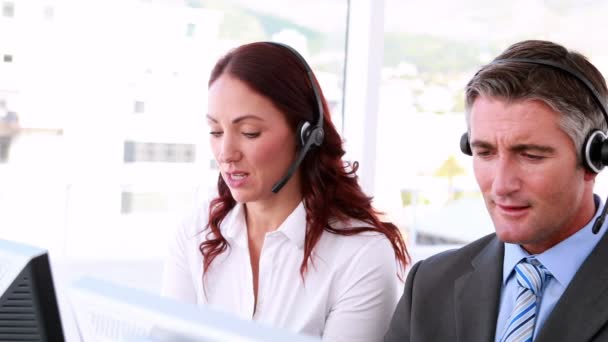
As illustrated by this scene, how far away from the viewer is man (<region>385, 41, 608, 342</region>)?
1.28 meters

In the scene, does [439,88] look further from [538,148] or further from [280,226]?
[538,148]

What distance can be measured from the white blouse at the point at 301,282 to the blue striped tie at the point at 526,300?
46cm

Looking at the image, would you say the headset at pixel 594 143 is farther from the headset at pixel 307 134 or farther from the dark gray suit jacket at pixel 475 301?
the headset at pixel 307 134

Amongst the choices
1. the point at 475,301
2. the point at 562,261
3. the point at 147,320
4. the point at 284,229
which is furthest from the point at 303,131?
the point at 147,320

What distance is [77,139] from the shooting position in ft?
9.35

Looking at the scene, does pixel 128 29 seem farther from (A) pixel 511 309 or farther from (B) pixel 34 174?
(A) pixel 511 309

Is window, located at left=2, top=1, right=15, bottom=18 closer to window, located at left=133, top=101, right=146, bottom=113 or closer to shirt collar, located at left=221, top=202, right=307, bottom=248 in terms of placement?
window, located at left=133, top=101, right=146, bottom=113

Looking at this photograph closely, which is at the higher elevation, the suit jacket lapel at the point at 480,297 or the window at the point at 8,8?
the window at the point at 8,8

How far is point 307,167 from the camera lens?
1.97 m

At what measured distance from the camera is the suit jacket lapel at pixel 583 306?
49.3 inches

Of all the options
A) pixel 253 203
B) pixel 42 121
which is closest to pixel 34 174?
pixel 42 121

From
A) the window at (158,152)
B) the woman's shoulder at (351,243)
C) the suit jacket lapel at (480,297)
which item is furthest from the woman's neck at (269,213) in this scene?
the window at (158,152)

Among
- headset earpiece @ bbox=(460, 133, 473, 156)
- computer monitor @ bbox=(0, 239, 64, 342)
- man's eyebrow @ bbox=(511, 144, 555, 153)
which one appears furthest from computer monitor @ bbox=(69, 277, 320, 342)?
headset earpiece @ bbox=(460, 133, 473, 156)

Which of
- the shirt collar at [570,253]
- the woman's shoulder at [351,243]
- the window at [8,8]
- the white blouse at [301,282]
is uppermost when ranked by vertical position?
the window at [8,8]
